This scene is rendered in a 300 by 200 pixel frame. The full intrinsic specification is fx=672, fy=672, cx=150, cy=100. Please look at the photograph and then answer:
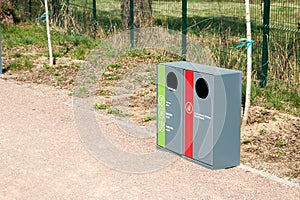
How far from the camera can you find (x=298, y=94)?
408 inches

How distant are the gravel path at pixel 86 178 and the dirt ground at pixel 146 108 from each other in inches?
22.4

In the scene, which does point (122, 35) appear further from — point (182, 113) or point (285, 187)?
point (285, 187)

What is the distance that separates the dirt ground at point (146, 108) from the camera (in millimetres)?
7934

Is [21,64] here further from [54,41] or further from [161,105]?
[161,105]

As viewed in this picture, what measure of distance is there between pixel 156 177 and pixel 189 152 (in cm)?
58

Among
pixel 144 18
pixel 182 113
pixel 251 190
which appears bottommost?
pixel 251 190

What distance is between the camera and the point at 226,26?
51.5 ft

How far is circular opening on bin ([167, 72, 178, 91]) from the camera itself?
7.74 m

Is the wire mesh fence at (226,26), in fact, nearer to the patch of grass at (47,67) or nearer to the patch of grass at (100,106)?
the patch of grass at (100,106)

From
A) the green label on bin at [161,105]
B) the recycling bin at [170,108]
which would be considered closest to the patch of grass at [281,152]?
the recycling bin at [170,108]

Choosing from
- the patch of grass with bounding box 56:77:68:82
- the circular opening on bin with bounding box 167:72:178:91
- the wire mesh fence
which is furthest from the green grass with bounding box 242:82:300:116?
the patch of grass with bounding box 56:77:68:82

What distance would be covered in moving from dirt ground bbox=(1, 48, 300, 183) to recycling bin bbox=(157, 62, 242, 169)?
22.9 inches

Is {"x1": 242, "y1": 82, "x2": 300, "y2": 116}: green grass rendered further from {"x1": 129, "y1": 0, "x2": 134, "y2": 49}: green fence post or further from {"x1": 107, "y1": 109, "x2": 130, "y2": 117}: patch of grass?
{"x1": 129, "y1": 0, "x2": 134, "y2": 49}: green fence post

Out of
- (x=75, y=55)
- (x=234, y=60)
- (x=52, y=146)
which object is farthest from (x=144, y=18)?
(x=52, y=146)
